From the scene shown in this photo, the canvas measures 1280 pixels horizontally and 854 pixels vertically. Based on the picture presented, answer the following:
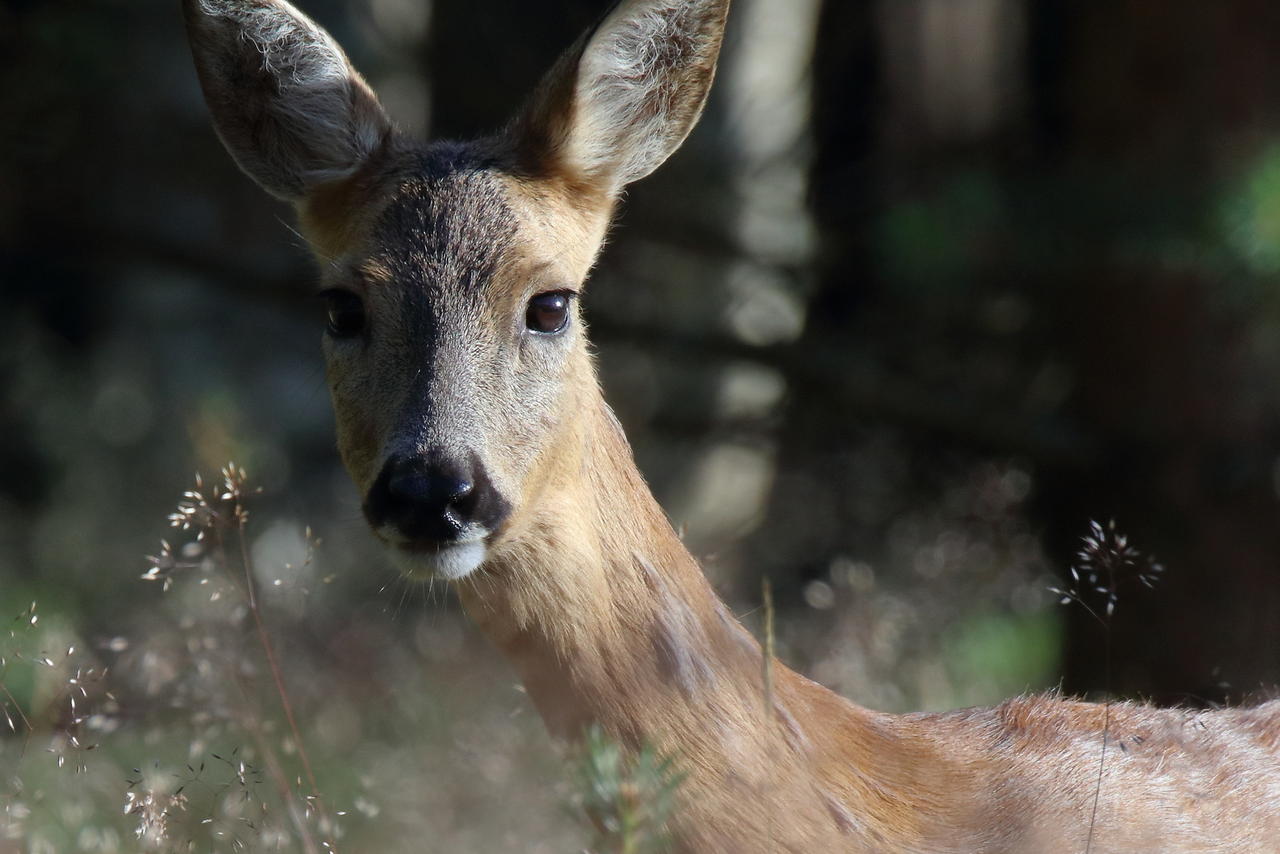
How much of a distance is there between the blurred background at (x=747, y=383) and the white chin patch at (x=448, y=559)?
58 centimetres

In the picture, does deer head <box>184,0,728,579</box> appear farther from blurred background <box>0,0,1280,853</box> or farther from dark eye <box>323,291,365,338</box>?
blurred background <box>0,0,1280,853</box>

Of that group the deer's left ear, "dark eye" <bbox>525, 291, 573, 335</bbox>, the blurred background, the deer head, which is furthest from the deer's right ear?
"dark eye" <bbox>525, 291, 573, 335</bbox>

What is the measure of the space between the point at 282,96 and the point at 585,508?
1.80m

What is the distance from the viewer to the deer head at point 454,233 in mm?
3539

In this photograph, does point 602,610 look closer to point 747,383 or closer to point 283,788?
point 283,788

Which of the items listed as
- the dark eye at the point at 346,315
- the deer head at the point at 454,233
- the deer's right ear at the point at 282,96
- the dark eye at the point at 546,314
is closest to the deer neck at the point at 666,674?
the deer head at the point at 454,233

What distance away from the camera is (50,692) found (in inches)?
177

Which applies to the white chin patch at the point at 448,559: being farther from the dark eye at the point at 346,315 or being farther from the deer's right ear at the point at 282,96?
the deer's right ear at the point at 282,96

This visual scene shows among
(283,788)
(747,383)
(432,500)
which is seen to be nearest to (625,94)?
(432,500)

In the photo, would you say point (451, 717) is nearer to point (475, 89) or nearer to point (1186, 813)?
point (1186, 813)

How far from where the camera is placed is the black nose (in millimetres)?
3422

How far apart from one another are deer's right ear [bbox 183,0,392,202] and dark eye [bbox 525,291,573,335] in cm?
78

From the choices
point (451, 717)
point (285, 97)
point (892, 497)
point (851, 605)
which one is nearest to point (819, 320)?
point (892, 497)

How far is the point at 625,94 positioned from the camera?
14.9 ft
